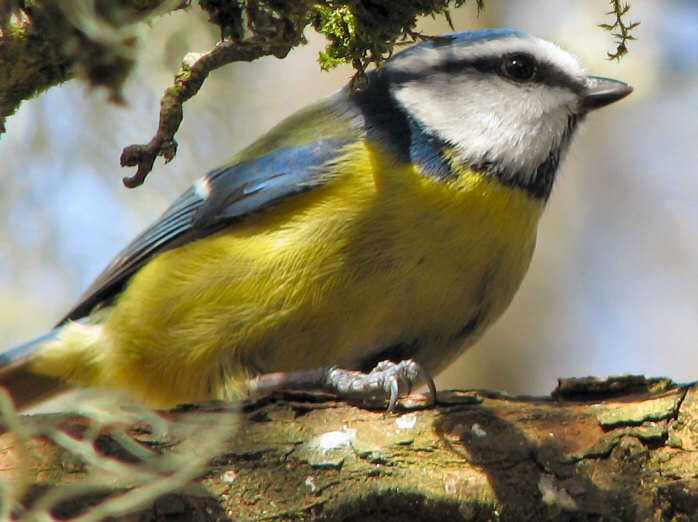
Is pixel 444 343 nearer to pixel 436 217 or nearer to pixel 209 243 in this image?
pixel 436 217

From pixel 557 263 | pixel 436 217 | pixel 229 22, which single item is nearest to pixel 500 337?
pixel 557 263

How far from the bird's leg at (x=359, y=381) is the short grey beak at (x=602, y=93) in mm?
1137

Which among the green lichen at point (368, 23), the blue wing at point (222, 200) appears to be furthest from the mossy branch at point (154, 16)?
the blue wing at point (222, 200)

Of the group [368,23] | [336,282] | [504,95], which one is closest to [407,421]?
[336,282]

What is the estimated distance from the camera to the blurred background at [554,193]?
420 centimetres

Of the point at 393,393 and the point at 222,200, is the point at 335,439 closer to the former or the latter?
the point at 393,393

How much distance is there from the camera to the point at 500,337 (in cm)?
500

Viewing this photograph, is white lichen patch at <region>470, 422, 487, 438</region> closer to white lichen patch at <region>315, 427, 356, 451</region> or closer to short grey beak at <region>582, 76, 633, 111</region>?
white lichen patch at <region>315, 427, 356, 451</region>

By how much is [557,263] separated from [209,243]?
8.96 ft

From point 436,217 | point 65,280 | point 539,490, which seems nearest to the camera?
point 539,490

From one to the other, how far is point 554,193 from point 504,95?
3.56 ft

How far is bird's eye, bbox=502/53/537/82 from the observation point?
3.18 m

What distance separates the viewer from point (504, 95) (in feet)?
10.3

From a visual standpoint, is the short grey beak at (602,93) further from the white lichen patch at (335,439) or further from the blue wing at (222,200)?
the white lichen patch at (335,439)
